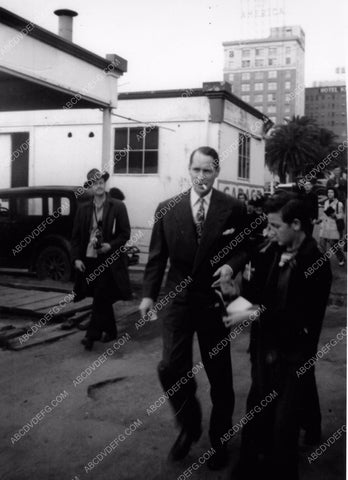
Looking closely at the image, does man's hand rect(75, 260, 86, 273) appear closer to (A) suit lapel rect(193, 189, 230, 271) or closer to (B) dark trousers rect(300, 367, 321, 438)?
(A) suit lapel rect(193, 189, 230, 271)

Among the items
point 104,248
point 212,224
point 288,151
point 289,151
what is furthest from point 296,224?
point 289,151

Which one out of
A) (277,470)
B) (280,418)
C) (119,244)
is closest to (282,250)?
(280,418)

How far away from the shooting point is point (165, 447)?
3502 millimetres

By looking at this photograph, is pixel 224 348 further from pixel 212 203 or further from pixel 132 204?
pixel 132 204

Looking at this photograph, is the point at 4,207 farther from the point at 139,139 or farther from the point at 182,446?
the point at 182,446

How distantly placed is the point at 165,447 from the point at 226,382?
613mm

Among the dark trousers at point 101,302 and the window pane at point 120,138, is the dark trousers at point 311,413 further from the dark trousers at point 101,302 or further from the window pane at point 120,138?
the window pane at point 120,138

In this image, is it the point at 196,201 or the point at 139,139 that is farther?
the point at 139,139

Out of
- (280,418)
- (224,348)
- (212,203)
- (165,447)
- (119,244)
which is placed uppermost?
(212,203)

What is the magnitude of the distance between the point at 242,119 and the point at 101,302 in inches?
493

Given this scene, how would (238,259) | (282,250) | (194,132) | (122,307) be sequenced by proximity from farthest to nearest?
(194,132) < (122,307) < (238,259) < (282,250)

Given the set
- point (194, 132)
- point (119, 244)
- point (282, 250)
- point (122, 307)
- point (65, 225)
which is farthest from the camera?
point (194, 132)

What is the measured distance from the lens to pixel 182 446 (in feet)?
10.9

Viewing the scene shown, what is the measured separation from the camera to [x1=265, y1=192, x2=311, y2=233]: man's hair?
117 inches
